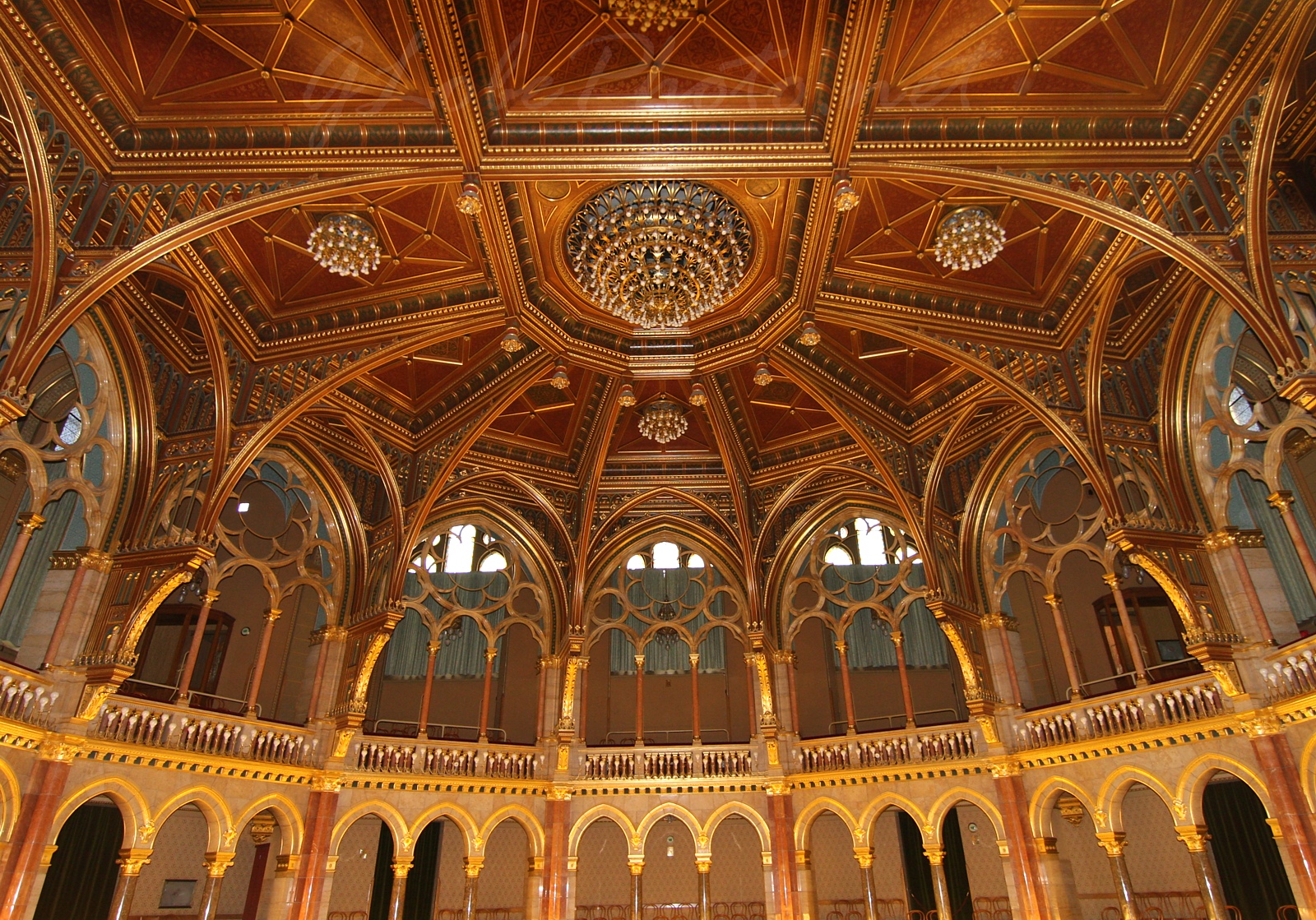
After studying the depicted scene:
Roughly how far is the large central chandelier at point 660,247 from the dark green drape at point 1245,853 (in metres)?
17.9

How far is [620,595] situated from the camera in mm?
24688

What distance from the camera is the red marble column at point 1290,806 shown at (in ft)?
47.1

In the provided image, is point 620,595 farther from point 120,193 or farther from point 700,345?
point 120,193

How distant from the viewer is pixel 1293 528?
619 inches

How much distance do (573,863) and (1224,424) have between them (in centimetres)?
1820

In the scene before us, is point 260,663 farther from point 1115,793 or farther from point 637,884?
point 1115,793

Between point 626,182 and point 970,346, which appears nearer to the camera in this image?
point 626,182

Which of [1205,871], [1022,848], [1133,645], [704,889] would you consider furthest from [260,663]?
[1205,871]

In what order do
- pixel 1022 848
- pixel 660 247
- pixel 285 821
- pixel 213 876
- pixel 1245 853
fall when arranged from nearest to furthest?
pixel 660 247
pixel 213 876
pixel 1022 848
pixel 285 821
pixel 1245 853

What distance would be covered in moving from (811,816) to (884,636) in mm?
8955

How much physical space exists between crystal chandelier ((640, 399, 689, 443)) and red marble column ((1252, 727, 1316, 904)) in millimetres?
13853

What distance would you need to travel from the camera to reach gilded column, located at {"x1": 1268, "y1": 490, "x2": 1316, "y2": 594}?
605 inches

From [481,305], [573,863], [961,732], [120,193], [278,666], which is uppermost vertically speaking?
[481,305]

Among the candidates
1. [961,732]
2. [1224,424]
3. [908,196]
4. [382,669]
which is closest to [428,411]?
[382,669]
